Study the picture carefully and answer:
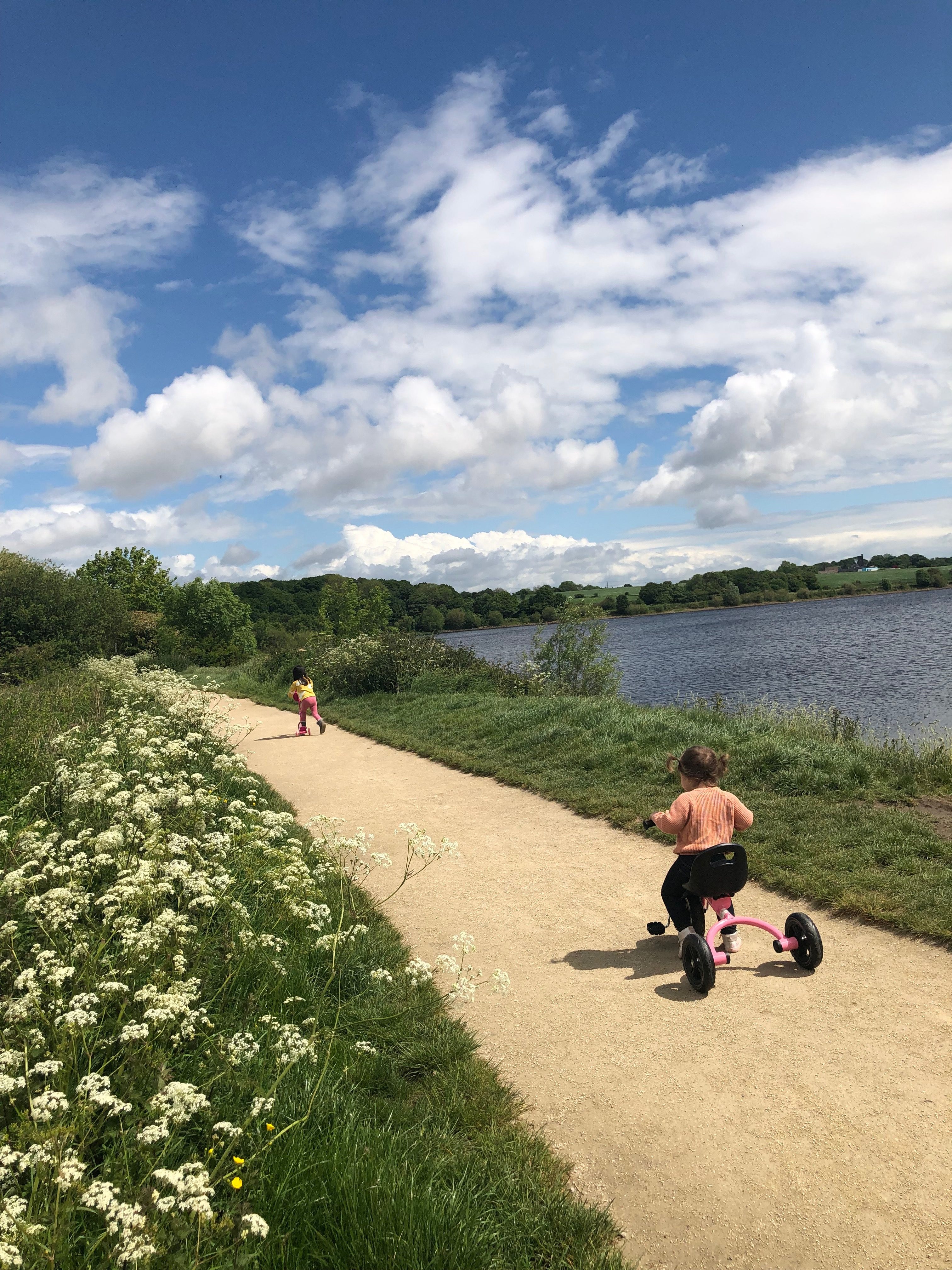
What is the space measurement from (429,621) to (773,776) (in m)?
26.9

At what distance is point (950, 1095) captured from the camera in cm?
349

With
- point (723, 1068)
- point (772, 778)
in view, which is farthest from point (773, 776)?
point (723, 1068)

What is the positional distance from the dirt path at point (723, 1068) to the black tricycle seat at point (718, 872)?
567mm

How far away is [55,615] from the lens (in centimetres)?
3212

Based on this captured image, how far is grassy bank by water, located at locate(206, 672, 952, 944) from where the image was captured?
229 inches

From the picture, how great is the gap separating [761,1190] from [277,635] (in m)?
30.6

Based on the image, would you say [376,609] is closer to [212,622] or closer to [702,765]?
[212,622]

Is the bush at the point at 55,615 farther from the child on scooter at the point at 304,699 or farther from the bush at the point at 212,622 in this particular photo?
the child on scooter at the point at 304,699

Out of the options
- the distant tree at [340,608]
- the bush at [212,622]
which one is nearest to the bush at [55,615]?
the bush at [212,622]

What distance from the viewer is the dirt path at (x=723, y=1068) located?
290cm

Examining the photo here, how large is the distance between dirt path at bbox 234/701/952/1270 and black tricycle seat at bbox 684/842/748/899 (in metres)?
0.57

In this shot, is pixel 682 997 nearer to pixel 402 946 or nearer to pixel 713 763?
pixel 713 763

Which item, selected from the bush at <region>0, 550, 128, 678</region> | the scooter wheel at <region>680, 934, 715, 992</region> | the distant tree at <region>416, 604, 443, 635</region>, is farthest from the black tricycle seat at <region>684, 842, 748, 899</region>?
the bush at <region>0, 550, 128, 678</region>

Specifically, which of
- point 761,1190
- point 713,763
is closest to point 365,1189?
point 761,1190
